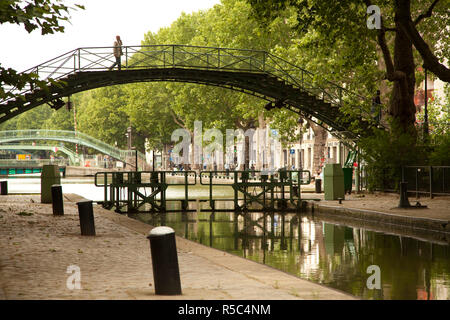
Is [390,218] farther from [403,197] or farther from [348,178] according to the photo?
[348,178]

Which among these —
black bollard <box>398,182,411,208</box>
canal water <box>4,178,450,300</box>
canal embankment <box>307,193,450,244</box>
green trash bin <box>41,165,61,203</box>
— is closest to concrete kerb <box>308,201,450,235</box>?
canal embankment <box>307,193,450,244</box>

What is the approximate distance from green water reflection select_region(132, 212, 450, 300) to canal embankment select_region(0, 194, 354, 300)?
40.8 inches

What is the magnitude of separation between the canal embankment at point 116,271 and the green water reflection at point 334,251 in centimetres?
104

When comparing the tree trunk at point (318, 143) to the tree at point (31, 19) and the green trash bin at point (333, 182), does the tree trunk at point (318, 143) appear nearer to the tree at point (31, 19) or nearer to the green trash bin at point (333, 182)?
the green trash bin at point (333, 182)

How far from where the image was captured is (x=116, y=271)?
9.66 meters

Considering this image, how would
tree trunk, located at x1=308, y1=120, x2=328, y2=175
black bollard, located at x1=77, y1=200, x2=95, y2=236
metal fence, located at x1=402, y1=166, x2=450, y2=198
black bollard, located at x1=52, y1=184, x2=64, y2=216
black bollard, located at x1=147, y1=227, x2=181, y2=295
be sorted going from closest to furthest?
1. black bollard, located at x1=147, y1=227, x2=181, y2=295
2. black bollard, located at x1=77, y1=200, x2=95, y2=236
3. black bollard, located at x1=52, y1=184, x2=64, y2=216
4. metal fence, located at x1=402, y1=166, x2=450, y2=198
5. tree trunk, located at x1=308, y1=120, x2=328, y2=175

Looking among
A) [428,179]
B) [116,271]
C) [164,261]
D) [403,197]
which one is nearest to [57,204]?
[403,197]

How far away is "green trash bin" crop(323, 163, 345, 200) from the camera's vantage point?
27.4 m

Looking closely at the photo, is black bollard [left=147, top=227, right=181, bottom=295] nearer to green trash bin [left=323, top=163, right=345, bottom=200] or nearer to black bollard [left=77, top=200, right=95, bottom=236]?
black bollard [left=77, top=200, right=95, bottom=236]

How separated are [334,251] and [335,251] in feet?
0.06

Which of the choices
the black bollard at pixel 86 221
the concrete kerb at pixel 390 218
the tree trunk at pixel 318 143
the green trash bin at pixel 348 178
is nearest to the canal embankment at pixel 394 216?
the concrete kerb at pixel 390 218
